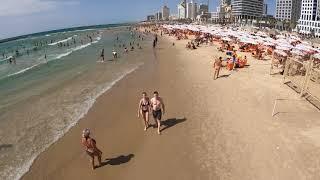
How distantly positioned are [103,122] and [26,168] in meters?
3.94

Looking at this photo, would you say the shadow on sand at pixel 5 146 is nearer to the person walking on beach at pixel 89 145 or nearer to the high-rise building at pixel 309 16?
the person walking on beach at pixel 89 145

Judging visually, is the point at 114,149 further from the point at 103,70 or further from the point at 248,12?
the point at 248,12

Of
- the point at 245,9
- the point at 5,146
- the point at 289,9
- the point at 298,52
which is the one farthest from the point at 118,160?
the point at 289,9

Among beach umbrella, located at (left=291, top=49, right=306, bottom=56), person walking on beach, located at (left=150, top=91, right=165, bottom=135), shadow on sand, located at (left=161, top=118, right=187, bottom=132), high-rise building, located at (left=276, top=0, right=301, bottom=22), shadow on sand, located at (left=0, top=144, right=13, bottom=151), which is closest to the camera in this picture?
person walking on beach, located at (left=150, top=91, right=165, bottom=135)

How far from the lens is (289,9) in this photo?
154 meters

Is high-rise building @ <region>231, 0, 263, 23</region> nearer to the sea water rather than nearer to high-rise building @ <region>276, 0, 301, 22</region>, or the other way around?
high-rise building @ <region>276, 0, 301, 22</region>

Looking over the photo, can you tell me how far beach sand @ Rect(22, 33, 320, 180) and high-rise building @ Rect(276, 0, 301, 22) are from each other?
148m

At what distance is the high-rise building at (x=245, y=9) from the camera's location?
518ft

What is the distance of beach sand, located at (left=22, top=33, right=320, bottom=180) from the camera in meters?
8.72

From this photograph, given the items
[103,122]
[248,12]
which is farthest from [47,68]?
[248,12]

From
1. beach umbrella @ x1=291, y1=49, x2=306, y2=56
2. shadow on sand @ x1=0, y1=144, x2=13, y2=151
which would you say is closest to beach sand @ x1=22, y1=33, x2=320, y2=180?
shadow on sand @ x1=0, y1=144, x2=13, y2=151

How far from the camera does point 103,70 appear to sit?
26156 millimetres

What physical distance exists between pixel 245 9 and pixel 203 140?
158 meters

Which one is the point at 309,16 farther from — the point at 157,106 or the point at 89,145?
the point at 89,145
